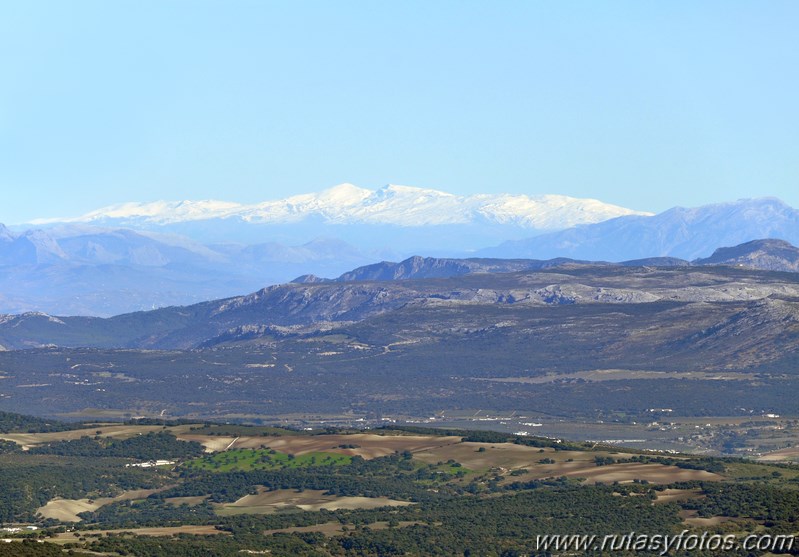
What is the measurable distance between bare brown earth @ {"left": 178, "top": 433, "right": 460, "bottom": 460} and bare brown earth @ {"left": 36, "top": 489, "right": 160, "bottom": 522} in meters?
21.9

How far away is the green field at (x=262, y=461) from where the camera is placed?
553 feet

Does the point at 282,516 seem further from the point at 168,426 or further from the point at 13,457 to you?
the point at 168,426

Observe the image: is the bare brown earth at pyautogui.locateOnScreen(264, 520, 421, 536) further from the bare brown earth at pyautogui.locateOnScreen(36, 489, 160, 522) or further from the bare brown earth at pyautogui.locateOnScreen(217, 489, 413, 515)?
the bare brown earth at pyautogui.locateOnScreen(36, 489, 160, 522)

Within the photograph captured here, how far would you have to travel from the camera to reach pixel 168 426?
198000 millimetres

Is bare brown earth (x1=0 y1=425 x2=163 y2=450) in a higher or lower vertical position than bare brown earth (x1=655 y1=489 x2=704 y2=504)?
lower

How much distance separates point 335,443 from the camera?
179m

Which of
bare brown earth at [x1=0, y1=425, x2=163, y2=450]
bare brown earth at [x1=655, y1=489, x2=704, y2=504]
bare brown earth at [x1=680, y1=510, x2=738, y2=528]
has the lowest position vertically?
bare brown earth at [x1=0, y1=425, x2=163, y2=450]

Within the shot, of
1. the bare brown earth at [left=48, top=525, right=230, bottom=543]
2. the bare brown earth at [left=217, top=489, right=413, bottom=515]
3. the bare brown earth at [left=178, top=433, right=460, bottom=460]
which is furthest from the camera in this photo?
the bare brown earth at [left=178, top=433, right=460, bottom=460]

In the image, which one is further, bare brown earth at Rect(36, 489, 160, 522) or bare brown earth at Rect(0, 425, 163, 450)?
bare brown earth at Rect(0, 425, 163, 450)

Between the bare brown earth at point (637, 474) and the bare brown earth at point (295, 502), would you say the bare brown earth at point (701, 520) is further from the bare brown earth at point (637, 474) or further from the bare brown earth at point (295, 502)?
the bare brown earth at point (295, 502)

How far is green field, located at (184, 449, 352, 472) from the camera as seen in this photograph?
169 meters

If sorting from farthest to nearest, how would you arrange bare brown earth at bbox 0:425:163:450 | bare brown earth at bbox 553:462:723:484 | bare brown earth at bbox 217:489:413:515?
bare brown earth at bbox 0:425:163:450, bare brown earth at bbox 553:462:723:484, bare brown earth at bbox 217:489:413:515

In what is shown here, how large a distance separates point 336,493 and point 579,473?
2167 cm

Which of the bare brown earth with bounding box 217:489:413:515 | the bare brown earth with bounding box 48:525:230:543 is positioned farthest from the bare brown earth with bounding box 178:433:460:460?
the bare brown earth with bounding box 48:525:230:543
